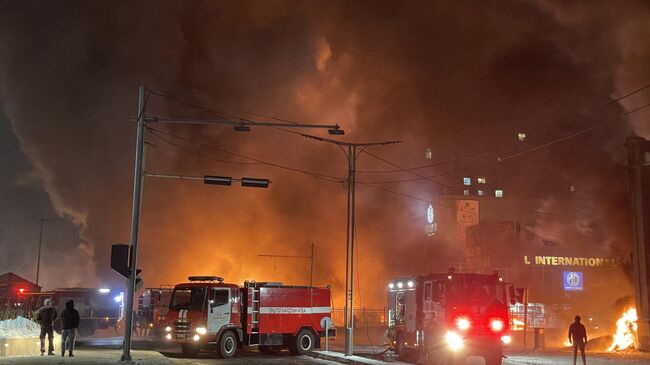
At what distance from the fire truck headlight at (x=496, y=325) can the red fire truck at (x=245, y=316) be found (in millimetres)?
8857

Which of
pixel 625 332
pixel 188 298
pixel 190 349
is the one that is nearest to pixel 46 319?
pixel 188 298

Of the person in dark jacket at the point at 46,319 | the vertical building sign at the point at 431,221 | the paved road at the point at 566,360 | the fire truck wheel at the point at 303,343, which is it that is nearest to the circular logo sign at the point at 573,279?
the vertical building sign at the point at 431,221

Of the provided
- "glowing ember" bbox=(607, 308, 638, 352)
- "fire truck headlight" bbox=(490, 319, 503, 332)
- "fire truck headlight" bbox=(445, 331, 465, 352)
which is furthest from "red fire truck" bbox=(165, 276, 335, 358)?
"glowing ember" bbox=(607, 308, 638, 352)

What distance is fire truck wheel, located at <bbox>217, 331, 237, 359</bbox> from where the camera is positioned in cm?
2136

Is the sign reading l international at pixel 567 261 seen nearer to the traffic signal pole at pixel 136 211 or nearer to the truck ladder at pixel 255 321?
the truck ladder at pixel 255 321

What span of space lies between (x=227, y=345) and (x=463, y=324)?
8.83 metres

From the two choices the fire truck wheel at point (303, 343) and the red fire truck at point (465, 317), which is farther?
the fire truck wheel at point (303, 343)

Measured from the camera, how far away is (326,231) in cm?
5566

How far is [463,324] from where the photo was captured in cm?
1680

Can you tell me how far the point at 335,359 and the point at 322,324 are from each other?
2.89m

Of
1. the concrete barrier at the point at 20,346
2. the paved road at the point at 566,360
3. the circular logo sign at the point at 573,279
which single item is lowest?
the paved road at the point at 566,360

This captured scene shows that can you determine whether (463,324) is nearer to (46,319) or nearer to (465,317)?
(465,317)

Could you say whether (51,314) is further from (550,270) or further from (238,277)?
(550,270)

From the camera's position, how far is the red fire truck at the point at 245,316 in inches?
837
